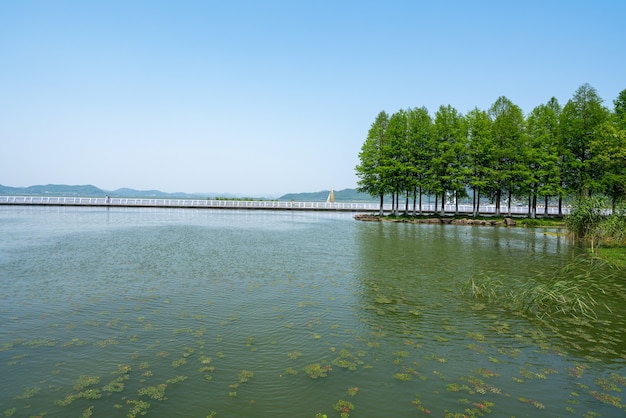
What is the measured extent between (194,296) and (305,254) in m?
9.81

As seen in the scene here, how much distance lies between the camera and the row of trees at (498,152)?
152 ft

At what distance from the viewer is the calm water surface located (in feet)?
20.6

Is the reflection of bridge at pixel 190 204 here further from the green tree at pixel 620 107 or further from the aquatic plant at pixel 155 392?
the aquatic plant at pixel 155 392

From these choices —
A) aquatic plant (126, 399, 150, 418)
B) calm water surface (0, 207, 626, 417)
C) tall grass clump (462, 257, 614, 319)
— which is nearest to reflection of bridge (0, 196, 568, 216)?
tall grass clump (462, 257, 614, 319)

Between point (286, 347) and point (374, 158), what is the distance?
51.0m

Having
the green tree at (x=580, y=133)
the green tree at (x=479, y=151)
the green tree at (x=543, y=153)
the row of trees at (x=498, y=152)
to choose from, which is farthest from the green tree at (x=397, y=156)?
the green tree at (x=580, y=133)

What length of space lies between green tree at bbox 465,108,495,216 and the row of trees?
0.13 meters

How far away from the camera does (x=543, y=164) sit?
46906mm

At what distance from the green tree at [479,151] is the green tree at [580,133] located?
9.25 m

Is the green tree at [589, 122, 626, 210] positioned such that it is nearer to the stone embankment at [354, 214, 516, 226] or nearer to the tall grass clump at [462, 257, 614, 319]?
the stone embankment at [354, 214, 516, 226]

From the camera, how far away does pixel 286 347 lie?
856 cm

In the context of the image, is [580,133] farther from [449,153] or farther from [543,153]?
[449,153]

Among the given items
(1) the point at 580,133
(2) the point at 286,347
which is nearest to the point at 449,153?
(1) the point at 580,133

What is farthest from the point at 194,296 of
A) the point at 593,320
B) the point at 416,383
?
the point at 593,320
